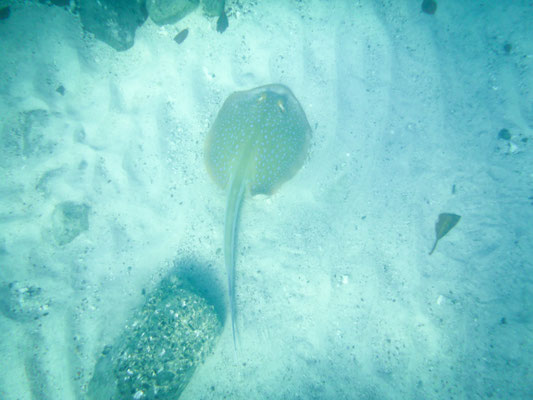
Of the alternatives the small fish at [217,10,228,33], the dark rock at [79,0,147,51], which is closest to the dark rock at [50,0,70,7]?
the dark rock at [79,0,147,51]

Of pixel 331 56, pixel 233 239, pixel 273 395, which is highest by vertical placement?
pixel 331 56

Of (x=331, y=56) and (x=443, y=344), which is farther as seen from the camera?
(x=331, y=56)

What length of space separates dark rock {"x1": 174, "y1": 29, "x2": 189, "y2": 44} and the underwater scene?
0.03m

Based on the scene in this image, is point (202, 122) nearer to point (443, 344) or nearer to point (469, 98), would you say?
point (469, 98)

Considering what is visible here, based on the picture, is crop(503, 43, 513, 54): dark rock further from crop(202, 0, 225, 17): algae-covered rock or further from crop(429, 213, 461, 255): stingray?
crop(202, 0, 225, 17): algae-covered rock

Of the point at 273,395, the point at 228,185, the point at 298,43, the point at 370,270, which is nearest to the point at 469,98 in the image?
the point at 298,43

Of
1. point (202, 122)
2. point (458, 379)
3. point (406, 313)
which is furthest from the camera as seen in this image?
point (202, 122)

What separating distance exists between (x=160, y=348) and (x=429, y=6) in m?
7.16

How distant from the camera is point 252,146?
3869mm

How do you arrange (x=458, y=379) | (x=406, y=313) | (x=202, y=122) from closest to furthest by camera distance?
(x=458, y=379)
(x=406, y=313)
(x=202, y=122)

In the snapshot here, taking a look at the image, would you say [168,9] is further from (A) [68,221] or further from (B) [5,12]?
(A) [68,221]

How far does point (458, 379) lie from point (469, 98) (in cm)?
463

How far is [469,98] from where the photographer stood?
437cm

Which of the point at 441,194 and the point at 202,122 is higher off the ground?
the point at 202,122
